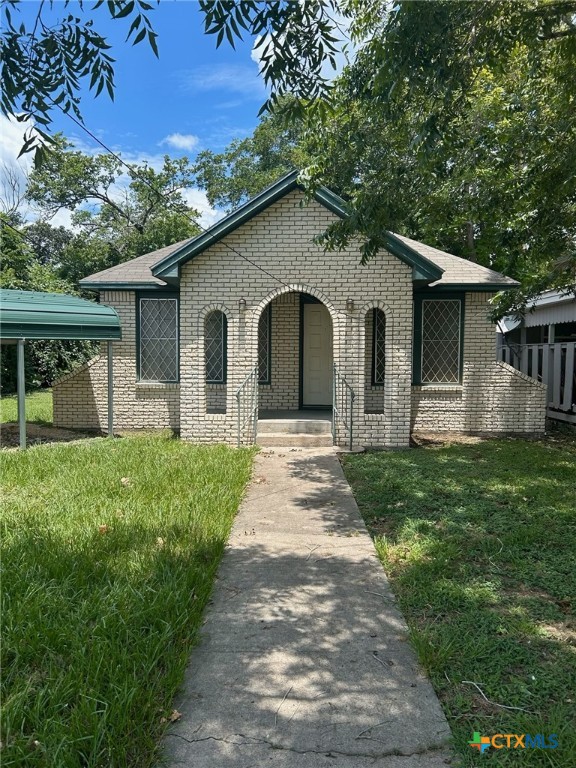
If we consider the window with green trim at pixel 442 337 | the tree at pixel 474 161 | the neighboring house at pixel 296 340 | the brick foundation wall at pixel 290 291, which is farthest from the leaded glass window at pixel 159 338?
the window with green trim at pixel 442 337

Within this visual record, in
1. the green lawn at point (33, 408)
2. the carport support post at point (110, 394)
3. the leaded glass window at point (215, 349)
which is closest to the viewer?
the carport support post at point (110, 394)

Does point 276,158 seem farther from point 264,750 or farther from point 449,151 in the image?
point 264,750

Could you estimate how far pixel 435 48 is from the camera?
4.78 meters

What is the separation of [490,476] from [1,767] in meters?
6.64

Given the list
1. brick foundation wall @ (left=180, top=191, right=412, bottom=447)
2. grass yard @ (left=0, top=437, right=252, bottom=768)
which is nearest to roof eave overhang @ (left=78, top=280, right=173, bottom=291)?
brick foundation wall @ (left=180, top=191, right=412, bottom=447)

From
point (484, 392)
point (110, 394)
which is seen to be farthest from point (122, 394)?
point (484, 392)

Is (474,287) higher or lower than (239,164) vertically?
lower

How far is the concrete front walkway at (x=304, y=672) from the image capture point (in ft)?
7.73

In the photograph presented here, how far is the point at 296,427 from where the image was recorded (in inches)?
392

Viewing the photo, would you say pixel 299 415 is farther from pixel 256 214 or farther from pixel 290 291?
pixel 256 214

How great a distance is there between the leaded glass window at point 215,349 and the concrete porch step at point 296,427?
1.84 metres

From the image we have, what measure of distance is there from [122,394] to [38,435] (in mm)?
1811

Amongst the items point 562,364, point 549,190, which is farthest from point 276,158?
point 549,190

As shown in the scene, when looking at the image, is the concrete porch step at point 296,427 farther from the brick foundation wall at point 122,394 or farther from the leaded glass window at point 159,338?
the leaded glass window at point 159,338
